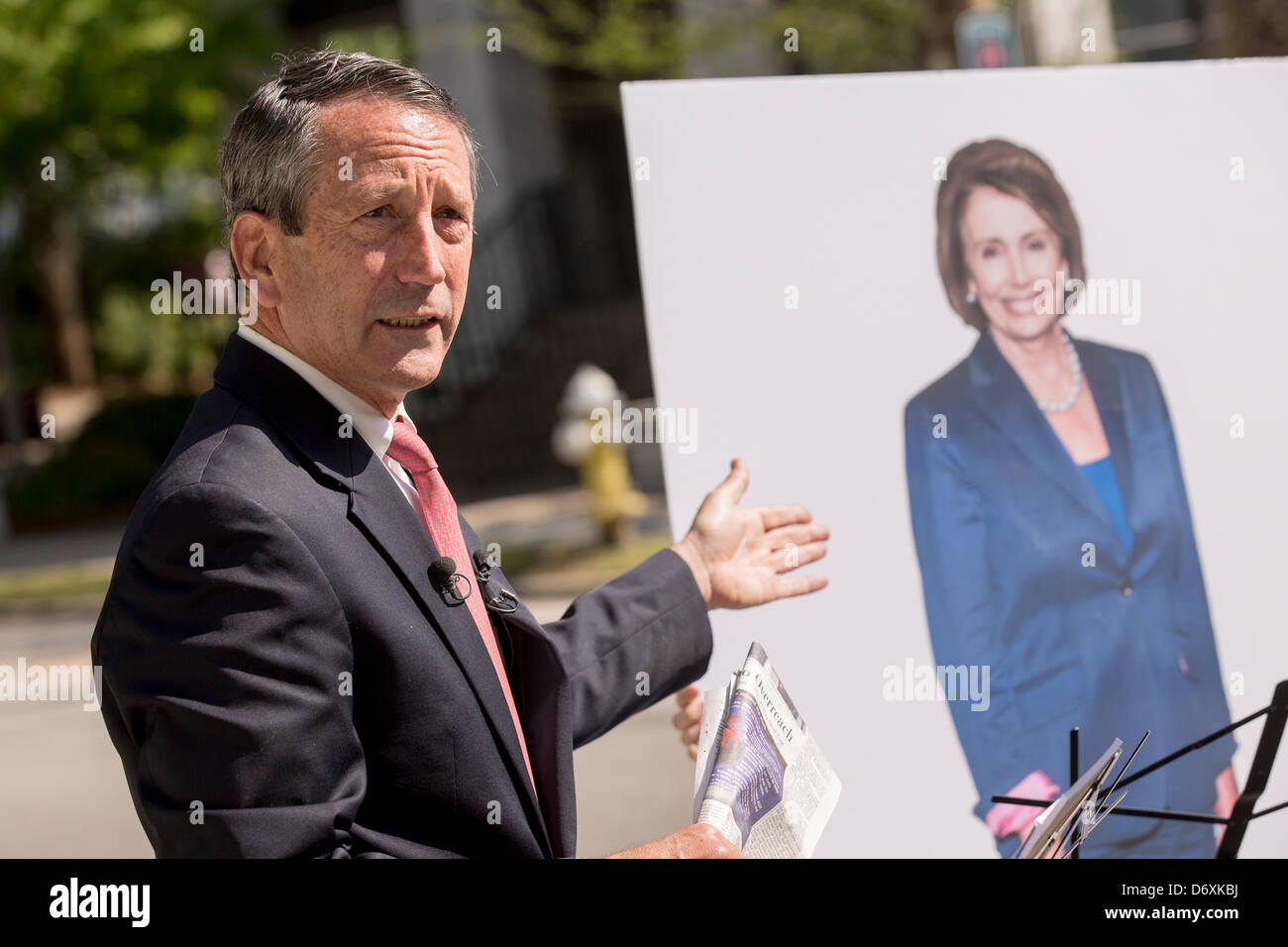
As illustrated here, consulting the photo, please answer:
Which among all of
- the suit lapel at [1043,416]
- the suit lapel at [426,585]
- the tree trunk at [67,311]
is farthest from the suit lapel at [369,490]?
the tree trunk at [67,311]

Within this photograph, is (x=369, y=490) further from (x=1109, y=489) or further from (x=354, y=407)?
(x=1109, y=489)

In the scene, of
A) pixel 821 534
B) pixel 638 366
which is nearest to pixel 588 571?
pixel 638 366

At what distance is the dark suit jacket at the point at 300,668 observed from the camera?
4.09 ft

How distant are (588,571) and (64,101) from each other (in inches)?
287

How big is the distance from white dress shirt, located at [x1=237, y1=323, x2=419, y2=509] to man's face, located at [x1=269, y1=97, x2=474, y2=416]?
11 mm

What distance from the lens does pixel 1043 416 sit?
7.18 ft

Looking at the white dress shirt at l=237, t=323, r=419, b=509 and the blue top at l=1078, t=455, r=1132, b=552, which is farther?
the blue top at l=1078, t=455, r=1132, b=552

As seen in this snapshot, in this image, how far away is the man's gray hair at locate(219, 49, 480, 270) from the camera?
146 cm

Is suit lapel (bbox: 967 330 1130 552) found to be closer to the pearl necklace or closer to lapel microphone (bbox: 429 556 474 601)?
the pearl necklace

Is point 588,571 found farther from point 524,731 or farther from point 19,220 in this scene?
point 19,220

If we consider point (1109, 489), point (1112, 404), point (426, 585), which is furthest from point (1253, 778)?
point (426, 585)

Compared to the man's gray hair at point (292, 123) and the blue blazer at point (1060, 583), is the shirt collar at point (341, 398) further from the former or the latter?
the blue blazer at point (1060, 583)

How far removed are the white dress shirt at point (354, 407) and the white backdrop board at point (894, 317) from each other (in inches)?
22.4

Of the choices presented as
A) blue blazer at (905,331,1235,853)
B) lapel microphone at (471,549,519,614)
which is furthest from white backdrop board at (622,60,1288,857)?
lapel microphone at (471,549,519,614)
